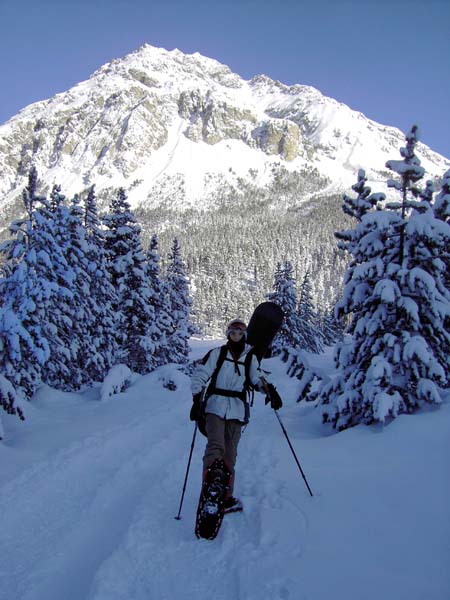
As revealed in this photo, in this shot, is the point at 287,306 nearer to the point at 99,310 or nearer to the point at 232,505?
the point at 99,310

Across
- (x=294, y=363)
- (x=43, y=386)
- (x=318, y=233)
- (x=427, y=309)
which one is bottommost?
(x=43, y=386)

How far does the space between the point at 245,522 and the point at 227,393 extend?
153cm

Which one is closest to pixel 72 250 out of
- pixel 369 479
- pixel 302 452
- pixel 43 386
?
pixel 43 386

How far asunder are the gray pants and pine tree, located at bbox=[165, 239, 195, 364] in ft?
74.6

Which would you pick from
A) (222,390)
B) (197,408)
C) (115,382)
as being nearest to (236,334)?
(222,390)

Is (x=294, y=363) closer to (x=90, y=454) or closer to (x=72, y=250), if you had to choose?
(x=90, y=454)

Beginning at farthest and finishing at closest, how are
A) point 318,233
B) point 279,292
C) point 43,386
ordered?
point 318,233
point 279,292
point 43,386

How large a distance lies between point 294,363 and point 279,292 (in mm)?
24226

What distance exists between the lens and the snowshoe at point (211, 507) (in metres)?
4.33

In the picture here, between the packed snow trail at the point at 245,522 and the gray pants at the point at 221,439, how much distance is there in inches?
26.4

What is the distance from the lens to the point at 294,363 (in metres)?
9.55

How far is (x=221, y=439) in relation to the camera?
5.05 meters

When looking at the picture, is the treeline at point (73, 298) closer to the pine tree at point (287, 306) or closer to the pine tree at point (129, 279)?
the pine tree at point (129, 279)

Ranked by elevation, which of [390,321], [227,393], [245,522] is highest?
[390,321]
